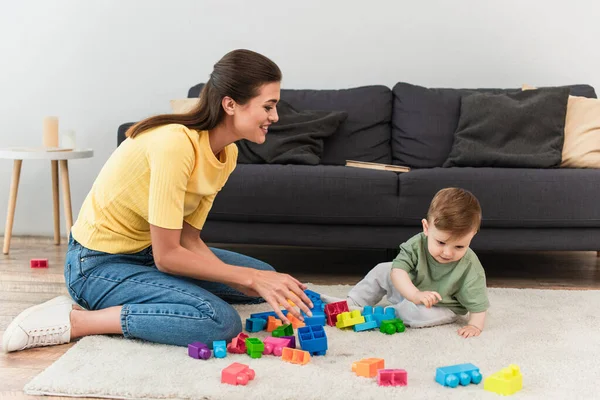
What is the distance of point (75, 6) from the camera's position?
4.11 meters

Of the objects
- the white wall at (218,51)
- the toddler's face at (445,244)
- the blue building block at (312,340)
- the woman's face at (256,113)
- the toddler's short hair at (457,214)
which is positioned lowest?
the blue building block at (312,340)

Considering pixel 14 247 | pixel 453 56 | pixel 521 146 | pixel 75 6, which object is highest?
pixel 75 6

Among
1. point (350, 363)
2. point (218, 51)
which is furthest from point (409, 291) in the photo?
point (218, 51)

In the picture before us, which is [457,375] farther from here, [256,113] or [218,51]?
[218,51]

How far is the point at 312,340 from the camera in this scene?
6.44 ft

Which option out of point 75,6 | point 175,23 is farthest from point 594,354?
point 75,6

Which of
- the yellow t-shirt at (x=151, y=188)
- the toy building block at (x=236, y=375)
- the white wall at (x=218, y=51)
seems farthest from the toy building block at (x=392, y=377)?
the white wall at (x=218, y=51)

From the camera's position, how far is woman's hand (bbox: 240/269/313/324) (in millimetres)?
1890

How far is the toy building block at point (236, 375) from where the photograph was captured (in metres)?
1.73

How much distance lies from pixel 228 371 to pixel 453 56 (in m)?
2.80

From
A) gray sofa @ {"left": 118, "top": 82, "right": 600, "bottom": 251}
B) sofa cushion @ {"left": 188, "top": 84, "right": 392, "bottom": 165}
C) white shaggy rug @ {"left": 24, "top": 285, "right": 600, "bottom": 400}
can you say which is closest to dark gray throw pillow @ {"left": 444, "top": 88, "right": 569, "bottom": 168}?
gray sofa @ {"left": 118, "top": 82, "right": 600, "bottom": 251}

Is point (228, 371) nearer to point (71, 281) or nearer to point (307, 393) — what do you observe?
point (307, 393)

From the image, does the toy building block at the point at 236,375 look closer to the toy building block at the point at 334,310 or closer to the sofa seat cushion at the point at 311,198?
the toy building block at the point at 334,310

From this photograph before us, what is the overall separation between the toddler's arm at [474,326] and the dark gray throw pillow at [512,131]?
1.21 metres
